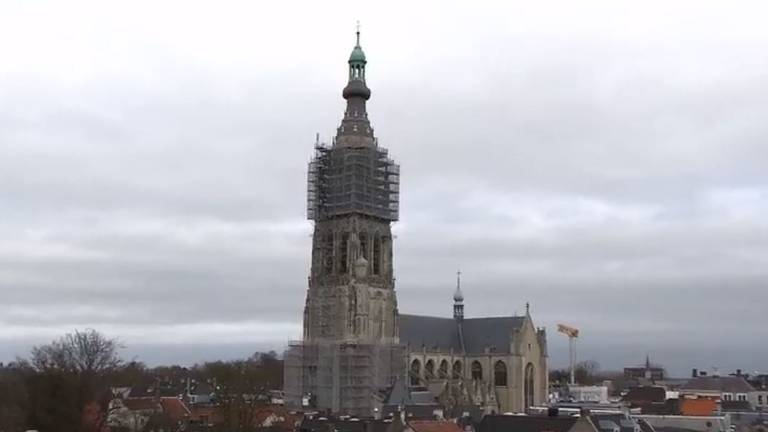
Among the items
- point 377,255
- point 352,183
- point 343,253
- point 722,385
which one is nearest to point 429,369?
point 377,255

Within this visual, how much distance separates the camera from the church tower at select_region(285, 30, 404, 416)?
351 ft

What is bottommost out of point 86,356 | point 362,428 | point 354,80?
point 362,428

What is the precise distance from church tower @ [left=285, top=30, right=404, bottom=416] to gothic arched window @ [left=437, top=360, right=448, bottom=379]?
8.78 meters

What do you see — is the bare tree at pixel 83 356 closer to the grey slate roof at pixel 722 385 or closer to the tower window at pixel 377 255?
the tower window at pixel 377 255

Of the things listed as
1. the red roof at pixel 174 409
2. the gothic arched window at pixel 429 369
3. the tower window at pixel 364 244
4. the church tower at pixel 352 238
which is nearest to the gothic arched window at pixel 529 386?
the gothic arched window at pixel 429 369

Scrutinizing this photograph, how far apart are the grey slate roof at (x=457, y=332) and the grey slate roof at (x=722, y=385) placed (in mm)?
37039

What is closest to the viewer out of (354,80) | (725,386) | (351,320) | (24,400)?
(24,400)

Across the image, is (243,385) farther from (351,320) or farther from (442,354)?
(442,354)

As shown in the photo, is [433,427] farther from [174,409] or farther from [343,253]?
[343,253]

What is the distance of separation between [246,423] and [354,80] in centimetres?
6061

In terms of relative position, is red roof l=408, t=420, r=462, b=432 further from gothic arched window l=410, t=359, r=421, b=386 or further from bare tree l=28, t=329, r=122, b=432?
gothic arched window l=410, t=359, r=421, b=386

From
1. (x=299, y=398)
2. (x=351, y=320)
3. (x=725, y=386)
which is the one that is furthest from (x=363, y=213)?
(x=725, y=386)

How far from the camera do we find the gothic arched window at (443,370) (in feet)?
390

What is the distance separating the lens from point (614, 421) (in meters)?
61.5
